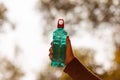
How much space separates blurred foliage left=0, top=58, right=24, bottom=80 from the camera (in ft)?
65.9

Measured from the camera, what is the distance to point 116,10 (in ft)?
61.8

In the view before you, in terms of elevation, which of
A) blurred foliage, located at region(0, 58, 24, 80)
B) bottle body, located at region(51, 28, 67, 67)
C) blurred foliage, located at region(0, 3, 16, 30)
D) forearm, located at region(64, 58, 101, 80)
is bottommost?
blurred foliage, located at region(0, 58, 24, 80)

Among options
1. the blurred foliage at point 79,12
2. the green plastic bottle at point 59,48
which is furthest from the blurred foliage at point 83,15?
the green plastic bottle at point 59,48

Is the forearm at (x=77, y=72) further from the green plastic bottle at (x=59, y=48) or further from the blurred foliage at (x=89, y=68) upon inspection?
the blurred foliage at (x=89, y=68)

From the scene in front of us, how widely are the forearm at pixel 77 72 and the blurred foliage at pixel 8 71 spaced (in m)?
16.4

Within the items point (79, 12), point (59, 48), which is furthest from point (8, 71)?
point (59, 48)

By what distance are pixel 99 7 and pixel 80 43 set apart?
84.7 inches

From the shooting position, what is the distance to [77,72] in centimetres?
367

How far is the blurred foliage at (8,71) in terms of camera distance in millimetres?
20086

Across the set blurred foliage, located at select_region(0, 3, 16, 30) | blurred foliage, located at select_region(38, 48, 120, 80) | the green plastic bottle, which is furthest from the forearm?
blurred foliage, located at select_region(0, 3, 16, 30)

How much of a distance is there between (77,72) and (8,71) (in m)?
16.8

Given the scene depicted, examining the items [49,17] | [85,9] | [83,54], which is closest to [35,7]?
[49,17]

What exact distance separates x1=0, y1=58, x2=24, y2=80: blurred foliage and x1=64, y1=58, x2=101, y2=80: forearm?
16.4 meters

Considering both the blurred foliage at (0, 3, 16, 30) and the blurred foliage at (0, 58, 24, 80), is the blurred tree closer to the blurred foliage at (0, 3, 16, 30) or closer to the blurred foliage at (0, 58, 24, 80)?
the blurred foliage at (0, 3, 16, 30)
